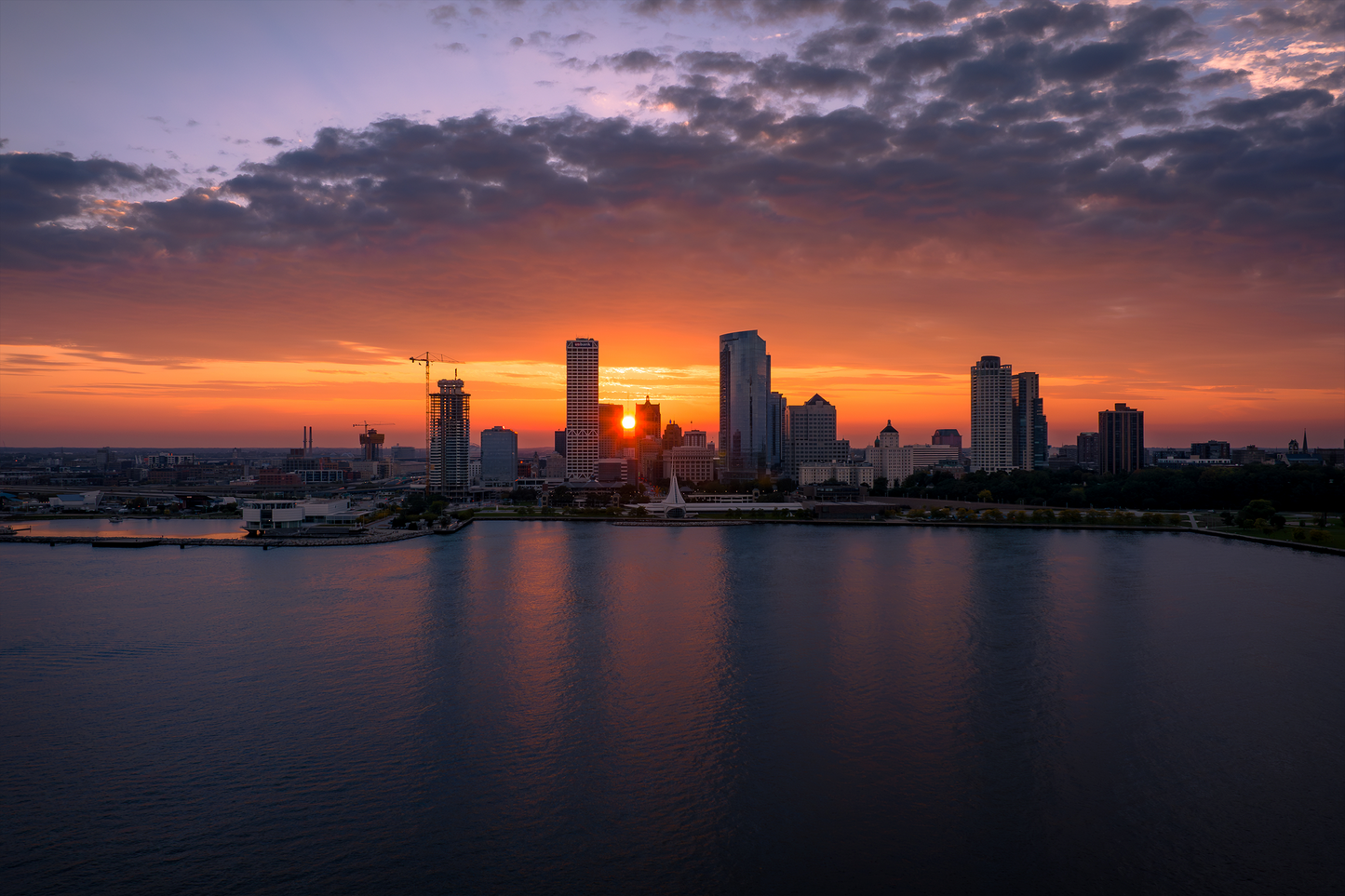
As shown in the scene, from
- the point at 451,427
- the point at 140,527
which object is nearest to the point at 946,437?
the point at 451,427

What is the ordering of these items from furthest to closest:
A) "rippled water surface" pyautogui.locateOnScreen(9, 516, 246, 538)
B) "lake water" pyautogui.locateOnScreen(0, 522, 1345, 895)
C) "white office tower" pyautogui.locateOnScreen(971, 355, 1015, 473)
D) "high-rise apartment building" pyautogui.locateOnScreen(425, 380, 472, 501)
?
1. "white office tower" pyautogui.locateOnScreen(971, 355, 1015, 473)
2. "high-rise apartment building" pyautogui.locateOnScreen(425, 380, 472, 501)
3. "rippled water surface" pyautogui.locateOnScreen(9, 516, 246, 538)
4. "lake water" pyautogui.locateOnScreen(0, 522, 1345, 895)

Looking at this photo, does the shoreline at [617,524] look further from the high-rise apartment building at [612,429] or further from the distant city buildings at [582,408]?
the high-rise apartment building at [612,429]

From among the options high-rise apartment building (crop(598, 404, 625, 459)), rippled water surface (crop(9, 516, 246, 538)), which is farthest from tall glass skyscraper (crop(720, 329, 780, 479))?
rippled water surface (crop(9, 516, 246, 538))

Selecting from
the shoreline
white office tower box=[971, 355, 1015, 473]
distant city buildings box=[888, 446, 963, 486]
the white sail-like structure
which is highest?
white office tower box=[971, 355, 1015, 473]

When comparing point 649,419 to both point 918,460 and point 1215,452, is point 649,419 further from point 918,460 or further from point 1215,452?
point 1215,452

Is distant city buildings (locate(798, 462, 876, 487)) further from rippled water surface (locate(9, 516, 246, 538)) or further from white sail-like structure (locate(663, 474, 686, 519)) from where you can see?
rippled water surface (locate(9, 516, 246, 538))

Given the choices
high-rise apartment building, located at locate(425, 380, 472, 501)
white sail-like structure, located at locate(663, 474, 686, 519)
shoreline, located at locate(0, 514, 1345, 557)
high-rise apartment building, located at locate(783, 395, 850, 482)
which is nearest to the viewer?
shoreline, located at locate(0, 514, 1345, 557)
